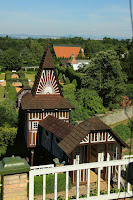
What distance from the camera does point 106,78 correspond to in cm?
3175

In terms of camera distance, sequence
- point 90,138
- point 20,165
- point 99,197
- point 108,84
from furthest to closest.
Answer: point 108,84 < point 90,138 < point 99,197 < point 20,165

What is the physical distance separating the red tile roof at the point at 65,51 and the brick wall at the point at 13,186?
77.8 meters

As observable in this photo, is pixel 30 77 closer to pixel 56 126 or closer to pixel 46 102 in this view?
pixel 46 102

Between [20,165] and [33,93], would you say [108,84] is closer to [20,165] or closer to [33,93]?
[33,93]

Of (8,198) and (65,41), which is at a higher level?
(65,41)

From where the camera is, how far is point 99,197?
6.54 metres

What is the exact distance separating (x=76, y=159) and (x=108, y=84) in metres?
19.5

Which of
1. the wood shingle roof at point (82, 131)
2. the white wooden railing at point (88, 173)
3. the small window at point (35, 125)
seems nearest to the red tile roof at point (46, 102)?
the small window at point (35, 125)

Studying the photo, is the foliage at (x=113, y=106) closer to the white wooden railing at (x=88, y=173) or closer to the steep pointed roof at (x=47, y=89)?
the steep pointed roof at (x=47, y=89)

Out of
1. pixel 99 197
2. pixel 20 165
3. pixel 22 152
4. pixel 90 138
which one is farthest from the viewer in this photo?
pixel 22 152

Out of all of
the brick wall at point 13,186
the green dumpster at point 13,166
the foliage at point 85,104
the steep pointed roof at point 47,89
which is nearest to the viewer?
the green dumpster at point 13,166

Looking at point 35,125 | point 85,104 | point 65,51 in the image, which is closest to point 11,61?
point 65,51

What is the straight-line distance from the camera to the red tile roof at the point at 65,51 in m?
82.8

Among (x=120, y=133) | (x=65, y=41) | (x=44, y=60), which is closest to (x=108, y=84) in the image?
(x=120, y=133)
